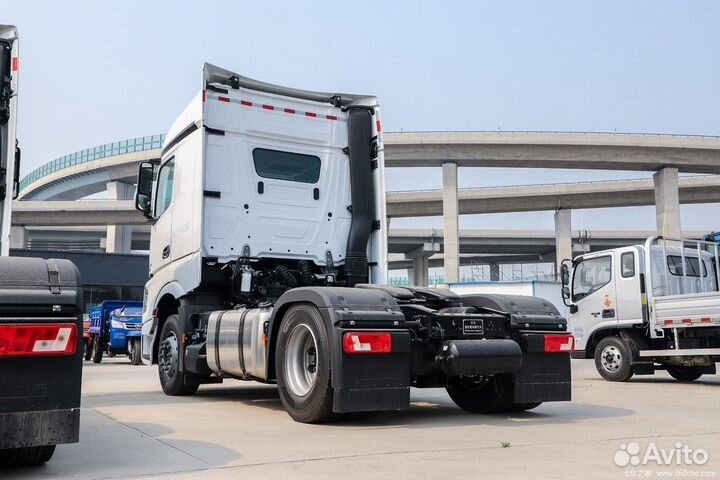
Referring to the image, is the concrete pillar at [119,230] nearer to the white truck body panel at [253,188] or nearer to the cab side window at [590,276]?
the cab side window at [590,276]

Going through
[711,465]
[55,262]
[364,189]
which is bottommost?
[711,465]

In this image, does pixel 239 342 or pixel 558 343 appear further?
pixel 239 342

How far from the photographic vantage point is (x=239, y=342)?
832 cm

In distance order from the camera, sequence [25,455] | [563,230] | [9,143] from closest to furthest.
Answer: [25,455] → [9,143] → [563,230]

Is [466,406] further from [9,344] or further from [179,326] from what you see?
[9,344]

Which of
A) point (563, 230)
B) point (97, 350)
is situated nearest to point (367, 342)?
point (97, 350)

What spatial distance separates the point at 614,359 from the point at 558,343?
662 centimetres

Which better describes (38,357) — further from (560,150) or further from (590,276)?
(560,150)

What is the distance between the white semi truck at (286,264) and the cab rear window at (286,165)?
0.05ft

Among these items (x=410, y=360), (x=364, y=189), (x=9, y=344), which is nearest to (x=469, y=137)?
(x=364, y=189)

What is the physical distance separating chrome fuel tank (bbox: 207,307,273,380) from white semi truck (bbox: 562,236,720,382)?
7700mm

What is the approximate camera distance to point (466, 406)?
27.5 ft

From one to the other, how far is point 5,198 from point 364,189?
4.82 m

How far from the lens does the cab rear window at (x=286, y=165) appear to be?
9.75 m
